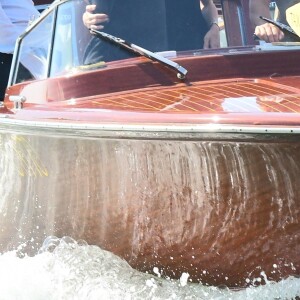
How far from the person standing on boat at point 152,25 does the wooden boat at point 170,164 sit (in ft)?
0.31

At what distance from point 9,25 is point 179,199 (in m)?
2.95

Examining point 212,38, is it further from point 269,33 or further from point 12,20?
point 12,20

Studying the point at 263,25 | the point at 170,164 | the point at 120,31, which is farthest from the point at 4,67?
the point at 170,164

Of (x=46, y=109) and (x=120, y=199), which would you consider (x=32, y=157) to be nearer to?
(x=46, y=109)

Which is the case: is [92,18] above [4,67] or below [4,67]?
above

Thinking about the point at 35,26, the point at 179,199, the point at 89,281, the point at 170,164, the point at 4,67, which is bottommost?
the point at 89,281

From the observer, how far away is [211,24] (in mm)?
4633

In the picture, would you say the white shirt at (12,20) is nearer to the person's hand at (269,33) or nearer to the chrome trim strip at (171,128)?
the person's hand at (269,33)

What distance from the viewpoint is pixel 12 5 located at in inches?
251

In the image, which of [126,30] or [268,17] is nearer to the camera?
[126,30]

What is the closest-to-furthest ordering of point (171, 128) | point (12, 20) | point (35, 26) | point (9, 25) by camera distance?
1. point (171, 128)
2. point (35, 26)
3. point (9, 25)
4. point (12, 20)

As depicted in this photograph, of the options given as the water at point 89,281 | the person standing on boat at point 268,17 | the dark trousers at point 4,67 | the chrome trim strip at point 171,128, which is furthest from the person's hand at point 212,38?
the dark trousers at point 4,67

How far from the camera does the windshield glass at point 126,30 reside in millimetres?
4590

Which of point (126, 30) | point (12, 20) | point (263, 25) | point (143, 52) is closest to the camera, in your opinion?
point (143, 52)
